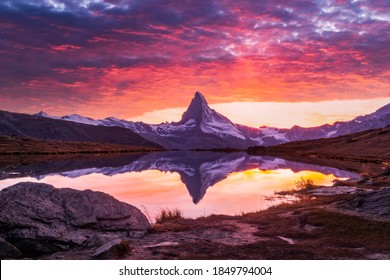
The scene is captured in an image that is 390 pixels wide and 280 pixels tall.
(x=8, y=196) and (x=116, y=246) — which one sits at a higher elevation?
(x=8, y=196)

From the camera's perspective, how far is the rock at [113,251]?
18031 millimetres

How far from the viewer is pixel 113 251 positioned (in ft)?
59.7

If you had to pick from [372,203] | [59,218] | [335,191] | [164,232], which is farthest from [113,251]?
[335,191]

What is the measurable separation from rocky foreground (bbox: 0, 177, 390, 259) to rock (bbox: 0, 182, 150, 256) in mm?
45

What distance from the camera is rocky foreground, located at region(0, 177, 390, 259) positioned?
1889 cm

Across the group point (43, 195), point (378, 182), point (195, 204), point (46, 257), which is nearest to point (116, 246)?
point (46, 257)

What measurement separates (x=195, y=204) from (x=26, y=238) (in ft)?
68.2

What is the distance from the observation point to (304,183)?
5162 cm

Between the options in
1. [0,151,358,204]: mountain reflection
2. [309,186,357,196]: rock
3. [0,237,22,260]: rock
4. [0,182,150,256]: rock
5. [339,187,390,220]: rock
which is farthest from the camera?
[0,151,358,204]: mountain reflection

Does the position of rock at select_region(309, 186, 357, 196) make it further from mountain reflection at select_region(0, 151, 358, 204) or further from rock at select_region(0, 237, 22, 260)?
rock at select_region(0, 237, 22, 260)

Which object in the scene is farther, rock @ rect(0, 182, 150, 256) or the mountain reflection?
the mountain reflection

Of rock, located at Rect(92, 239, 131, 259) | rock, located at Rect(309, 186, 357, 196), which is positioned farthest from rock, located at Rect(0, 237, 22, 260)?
rock, located at Rect(309, 186, 357, 196)

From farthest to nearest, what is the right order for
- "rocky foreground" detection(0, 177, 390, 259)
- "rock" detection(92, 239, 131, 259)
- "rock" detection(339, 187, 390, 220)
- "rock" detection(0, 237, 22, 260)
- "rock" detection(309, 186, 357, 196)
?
"rock" detection(309, 186, 357, 196)
"rock" detection(339, 187, 390, 220)
"rock" detection(0, 237, 22, 260)
"rocky foreground" detection(0, 177, 390, 259)
"rock" detection(92, 239, 131, 259)

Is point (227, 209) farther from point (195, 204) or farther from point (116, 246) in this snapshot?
point (116, 246)
